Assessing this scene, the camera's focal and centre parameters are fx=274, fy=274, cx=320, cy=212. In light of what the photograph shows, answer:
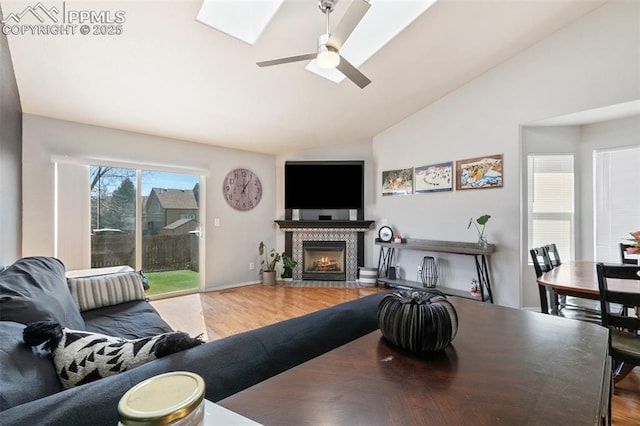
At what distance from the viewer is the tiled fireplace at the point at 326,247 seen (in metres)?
4.96

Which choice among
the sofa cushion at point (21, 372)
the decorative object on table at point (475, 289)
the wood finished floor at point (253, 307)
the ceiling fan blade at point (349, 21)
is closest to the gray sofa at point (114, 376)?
the sofa cushion at point (21, 372)

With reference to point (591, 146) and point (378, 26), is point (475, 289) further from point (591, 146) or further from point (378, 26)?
point (378, 26)

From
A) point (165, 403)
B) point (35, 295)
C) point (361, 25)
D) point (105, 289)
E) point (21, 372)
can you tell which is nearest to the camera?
point (165, 403)

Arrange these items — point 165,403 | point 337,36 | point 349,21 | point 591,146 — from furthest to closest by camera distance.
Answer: point 591,146 → point 337,36 → point 349,21 → point 165,403

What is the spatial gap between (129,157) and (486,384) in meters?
4.40

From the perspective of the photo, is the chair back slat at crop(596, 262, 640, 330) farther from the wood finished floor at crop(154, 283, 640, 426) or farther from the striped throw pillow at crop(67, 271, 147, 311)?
the striped throw pillow at crop(67, 271, 147, 311)

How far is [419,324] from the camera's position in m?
0.79

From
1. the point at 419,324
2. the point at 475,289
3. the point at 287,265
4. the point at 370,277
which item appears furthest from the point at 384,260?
the point at 419,324

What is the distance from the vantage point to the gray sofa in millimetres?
595

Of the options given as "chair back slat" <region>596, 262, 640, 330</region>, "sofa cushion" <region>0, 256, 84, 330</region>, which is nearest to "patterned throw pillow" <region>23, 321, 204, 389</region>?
"sofa cushion" <region>0, 256, 84, 330</region>

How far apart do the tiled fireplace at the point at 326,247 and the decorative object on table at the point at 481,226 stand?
1.66 meters

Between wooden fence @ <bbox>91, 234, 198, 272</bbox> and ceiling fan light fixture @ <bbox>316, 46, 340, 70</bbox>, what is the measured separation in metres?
3.40

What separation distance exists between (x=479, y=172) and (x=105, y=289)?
429 centimetres

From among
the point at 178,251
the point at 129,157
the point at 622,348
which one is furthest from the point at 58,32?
the point at 622,348
